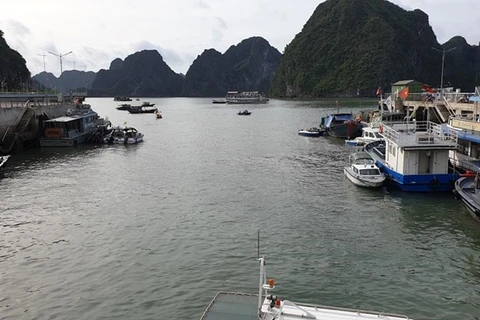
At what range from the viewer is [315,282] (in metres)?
20.7

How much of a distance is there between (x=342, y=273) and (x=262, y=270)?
32.0 feet

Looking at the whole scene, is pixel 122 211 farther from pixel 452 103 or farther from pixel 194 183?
pixel 452 103

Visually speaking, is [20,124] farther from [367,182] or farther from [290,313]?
[290,313]

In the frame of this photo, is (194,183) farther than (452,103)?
No

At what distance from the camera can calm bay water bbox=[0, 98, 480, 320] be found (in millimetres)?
19453

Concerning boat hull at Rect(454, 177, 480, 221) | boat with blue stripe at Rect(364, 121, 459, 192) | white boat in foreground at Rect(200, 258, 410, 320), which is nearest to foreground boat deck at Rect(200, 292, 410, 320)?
white boat in foreground at Rect(200, 258, 410, 320)

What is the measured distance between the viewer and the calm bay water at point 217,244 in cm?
1945

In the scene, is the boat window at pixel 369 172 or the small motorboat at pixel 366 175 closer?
the small motorboat at pixel 366 175

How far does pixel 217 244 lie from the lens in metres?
26.0

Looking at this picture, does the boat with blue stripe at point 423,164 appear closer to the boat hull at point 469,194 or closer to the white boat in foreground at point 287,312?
the boat hull at point 469,194

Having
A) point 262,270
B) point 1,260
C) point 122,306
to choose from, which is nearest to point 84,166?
point 1,260

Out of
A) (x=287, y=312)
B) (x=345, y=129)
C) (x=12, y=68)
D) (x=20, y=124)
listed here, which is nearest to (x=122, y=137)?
(x=20, y=124)

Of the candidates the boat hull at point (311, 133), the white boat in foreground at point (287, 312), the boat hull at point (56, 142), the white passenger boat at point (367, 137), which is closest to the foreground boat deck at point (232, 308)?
the white boat in foreground at point (287, 312)

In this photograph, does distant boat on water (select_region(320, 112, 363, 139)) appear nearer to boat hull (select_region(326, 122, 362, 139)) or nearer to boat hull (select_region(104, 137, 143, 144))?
boat hull (select_region(326, 122, 362, 139))
